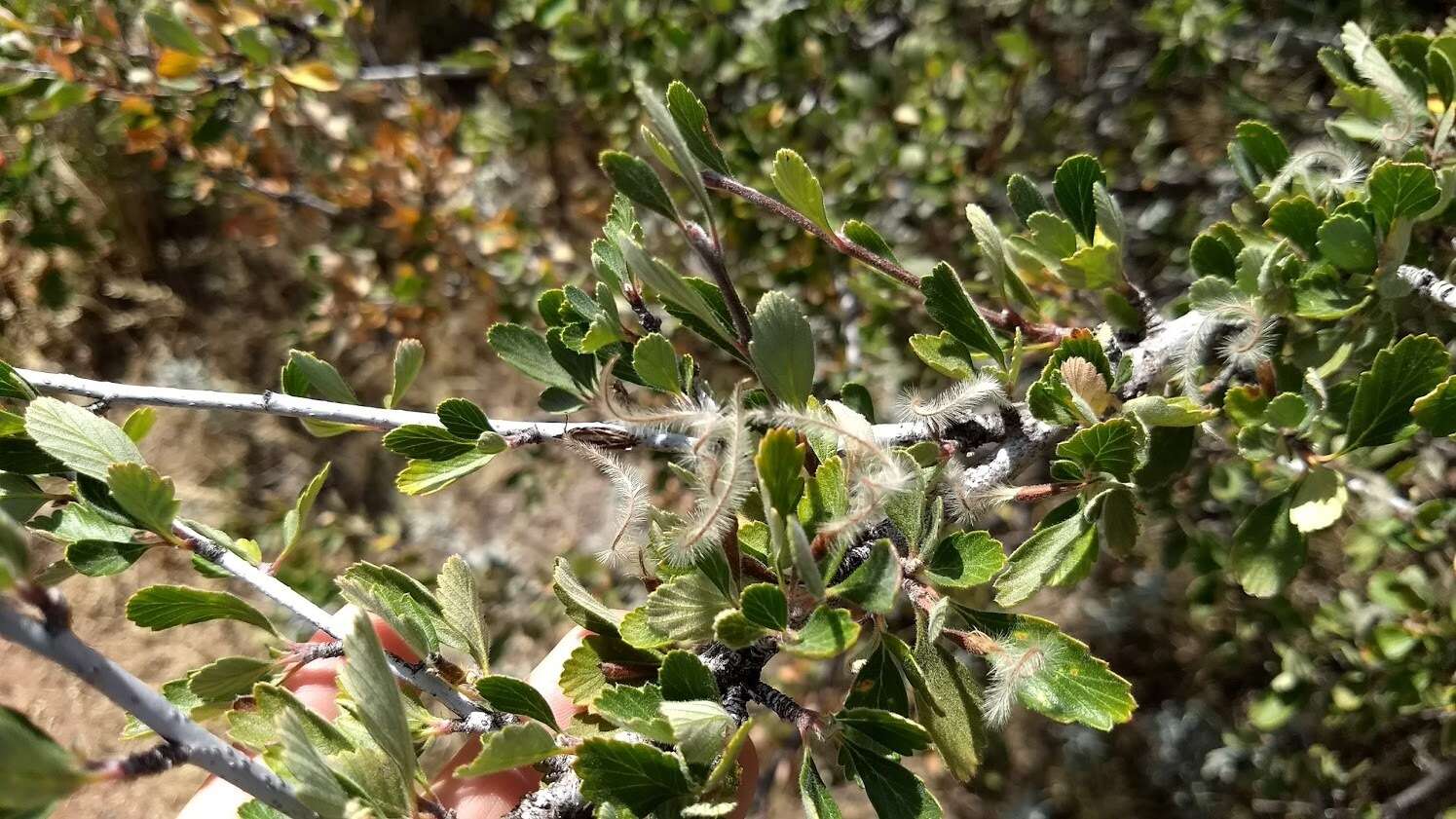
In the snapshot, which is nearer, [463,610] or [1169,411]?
[1169,411]

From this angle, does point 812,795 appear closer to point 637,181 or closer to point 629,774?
point 629,774

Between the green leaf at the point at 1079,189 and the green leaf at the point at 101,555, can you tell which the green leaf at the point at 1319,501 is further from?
the green leaf at the point at 101,555

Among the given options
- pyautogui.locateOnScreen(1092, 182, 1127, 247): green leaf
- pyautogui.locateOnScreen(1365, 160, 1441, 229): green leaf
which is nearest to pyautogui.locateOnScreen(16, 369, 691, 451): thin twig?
pyautogui.locateOnScreen(1092, 182, 1127, 247): green leaf

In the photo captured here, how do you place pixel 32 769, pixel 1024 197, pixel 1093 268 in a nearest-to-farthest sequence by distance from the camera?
pixel 32 769 → pixel 1093 268 → pixel 1024 197

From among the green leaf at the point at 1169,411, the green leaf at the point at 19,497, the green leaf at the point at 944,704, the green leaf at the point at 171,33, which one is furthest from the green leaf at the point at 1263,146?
the green leaf at the point at 171,33

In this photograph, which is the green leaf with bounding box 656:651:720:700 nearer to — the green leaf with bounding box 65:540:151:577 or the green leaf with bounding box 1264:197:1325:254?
the green leaf with bounding box 65:540:151:577

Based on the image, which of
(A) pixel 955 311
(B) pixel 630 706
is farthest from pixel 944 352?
(B) pixel 630 706

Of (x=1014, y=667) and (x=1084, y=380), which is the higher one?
(x=1084, y=380)

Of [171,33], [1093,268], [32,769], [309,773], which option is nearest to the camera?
[32,769]

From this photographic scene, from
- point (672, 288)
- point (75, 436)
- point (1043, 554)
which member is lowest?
point (1043, 554)
